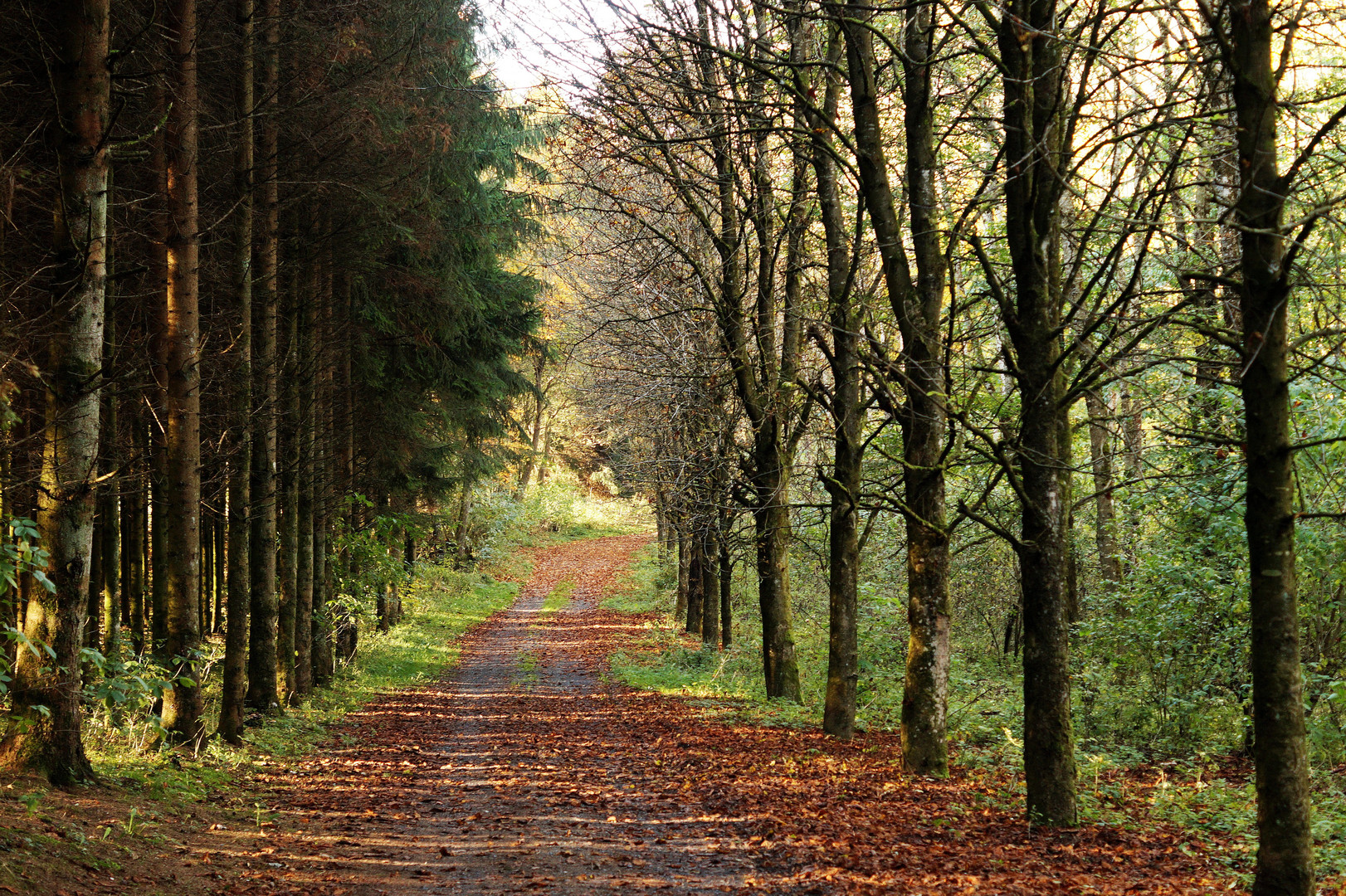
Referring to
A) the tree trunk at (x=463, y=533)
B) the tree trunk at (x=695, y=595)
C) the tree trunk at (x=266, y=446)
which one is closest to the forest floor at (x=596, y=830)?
the tree trunk at (x=266, y=446)

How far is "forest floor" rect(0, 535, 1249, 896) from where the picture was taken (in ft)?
17.1

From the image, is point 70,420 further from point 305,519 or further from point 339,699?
point 339,699

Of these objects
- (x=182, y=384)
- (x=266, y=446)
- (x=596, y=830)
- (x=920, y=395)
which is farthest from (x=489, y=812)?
(x=266, y=446)

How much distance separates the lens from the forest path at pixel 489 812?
5.82 m

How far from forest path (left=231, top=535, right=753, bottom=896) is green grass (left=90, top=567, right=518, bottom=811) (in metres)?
0.47

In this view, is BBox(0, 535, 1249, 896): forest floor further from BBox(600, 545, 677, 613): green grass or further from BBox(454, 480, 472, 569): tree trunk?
BBox(454, 480, 472, 569): tree trunk

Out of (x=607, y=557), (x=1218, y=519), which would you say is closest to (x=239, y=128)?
Answer: (x=1218, y=519)

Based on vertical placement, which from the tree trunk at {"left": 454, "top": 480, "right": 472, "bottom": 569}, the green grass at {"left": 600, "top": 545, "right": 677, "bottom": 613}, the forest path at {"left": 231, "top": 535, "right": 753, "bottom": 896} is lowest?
the green grass at {"left": 600, "top": 545, "right": 677, "bottom": 613}

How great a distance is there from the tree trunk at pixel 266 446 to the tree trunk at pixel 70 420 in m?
4.13

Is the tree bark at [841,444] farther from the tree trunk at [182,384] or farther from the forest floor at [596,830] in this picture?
the tree trunk at [182,384]

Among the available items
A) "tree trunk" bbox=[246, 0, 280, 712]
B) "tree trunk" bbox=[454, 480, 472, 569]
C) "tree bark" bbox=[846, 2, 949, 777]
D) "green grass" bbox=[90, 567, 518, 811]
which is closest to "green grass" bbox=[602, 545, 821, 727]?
"tree bark" bbox=[846, 2, 949, 777]

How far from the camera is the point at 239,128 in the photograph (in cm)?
979

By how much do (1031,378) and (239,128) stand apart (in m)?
9.05

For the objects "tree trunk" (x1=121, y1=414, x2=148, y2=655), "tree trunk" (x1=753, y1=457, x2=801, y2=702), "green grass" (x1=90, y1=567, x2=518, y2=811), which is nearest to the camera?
"green grass" (x1=90, y1=567, x2=518, y2=811)
